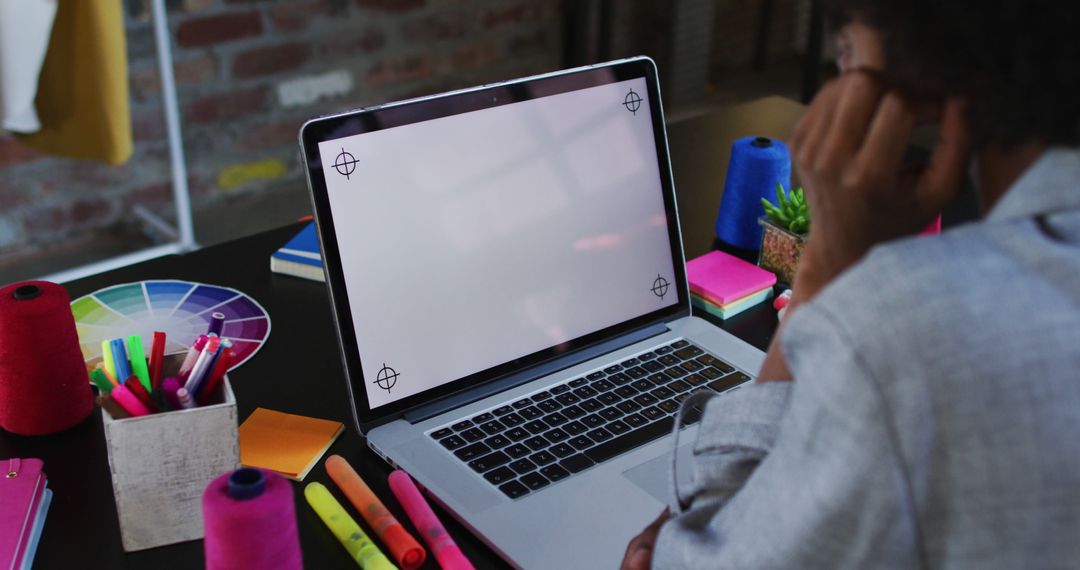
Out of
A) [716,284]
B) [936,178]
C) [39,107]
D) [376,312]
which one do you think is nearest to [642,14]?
[39,107]

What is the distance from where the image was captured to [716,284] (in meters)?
1.05

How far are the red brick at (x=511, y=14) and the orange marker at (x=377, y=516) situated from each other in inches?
90.6

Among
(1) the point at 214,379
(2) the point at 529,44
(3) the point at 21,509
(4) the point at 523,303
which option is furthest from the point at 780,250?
(2) the point at 529,44

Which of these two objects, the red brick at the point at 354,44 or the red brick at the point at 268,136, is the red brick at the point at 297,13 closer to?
the red brick at the point at 354,44

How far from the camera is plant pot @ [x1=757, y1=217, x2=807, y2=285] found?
3.52ft

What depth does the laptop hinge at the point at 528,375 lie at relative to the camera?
2.79ft

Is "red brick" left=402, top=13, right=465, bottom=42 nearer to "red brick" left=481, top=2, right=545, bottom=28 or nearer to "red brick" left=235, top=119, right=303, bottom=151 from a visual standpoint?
"red brick" left=481, top=2, right=545, bottom=28

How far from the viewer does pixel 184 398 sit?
69 centimetres

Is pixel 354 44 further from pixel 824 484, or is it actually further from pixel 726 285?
pixel 824 484

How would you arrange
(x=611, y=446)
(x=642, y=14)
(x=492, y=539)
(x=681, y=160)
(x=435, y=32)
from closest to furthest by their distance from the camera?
(x=492, y=539) < (x=611, y=446) < (x=681, y=160) < (x=435, y=32) < (x=642, y=14)

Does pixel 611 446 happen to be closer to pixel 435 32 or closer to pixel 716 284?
pixel 716 284

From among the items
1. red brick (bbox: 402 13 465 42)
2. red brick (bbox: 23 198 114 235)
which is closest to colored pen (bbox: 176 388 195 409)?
red brick (bbox: 23 198 114 235)

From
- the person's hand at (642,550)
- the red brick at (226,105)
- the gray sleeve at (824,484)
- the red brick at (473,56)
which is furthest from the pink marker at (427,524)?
the red brick at (473,56)

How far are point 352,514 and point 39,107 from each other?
1340 mm
